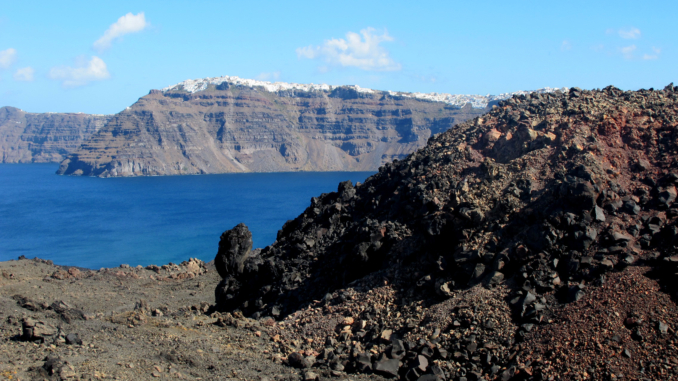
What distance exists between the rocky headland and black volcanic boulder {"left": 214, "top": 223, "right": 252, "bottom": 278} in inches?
4.7

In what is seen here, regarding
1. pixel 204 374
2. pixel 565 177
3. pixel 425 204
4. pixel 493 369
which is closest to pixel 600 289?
pixel 493 369

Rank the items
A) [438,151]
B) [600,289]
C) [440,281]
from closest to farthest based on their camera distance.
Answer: [600,289], [440,281], [438,151]

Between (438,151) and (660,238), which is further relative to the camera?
(438,151)

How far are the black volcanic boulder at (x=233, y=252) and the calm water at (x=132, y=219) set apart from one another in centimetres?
3600

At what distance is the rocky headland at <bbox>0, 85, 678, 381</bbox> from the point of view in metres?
12.6

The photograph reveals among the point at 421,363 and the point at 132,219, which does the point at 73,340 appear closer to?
the point at 421,363

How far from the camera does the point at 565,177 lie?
17328 millimetres

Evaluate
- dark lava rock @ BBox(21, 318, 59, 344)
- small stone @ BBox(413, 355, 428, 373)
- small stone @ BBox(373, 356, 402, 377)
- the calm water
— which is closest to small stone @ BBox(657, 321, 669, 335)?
small stone @ BBox(413, 355, 428, 373)

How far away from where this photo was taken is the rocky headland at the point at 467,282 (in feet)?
41.4

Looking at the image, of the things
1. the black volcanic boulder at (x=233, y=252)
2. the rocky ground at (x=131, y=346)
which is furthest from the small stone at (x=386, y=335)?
the black volcanic boulder at (x=233, y=252)

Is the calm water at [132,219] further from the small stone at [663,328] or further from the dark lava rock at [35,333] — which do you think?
the small stone at [663,328]

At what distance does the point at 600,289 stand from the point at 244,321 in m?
11.8

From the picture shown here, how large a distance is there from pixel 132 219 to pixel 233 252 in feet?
252

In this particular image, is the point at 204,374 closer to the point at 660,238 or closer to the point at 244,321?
the point at 244,321
